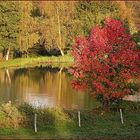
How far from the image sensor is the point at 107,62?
2897 centimetres

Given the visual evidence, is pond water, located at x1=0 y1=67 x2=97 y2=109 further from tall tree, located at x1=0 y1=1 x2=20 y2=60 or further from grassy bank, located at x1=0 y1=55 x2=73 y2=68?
tall tree, located at x1=0 y1=1 x2=20 y2=60

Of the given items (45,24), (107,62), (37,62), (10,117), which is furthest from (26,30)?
(10,117)

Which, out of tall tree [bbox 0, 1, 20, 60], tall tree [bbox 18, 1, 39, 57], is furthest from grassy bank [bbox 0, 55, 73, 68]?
tall tree [bbox 0, 1, 20, 60]

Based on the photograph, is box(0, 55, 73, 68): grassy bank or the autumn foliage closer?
the autumn foliage

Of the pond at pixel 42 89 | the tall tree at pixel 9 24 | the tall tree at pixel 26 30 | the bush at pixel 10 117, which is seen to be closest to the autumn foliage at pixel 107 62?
the pond at pixel 42 89

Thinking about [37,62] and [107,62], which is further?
[37,62]

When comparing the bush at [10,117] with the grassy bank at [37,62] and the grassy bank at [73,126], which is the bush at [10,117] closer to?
the grassy bank at [73,126]

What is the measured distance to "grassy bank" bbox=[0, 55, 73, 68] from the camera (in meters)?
69.2

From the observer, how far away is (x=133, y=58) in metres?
28.6

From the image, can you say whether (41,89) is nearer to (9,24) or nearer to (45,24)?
(9,24)

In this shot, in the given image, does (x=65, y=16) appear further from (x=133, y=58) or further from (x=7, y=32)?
(x=133, y=58)

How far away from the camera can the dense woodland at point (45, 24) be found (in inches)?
2881

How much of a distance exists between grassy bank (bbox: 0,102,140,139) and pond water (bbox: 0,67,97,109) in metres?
6.41

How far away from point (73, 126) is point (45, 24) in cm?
5399
